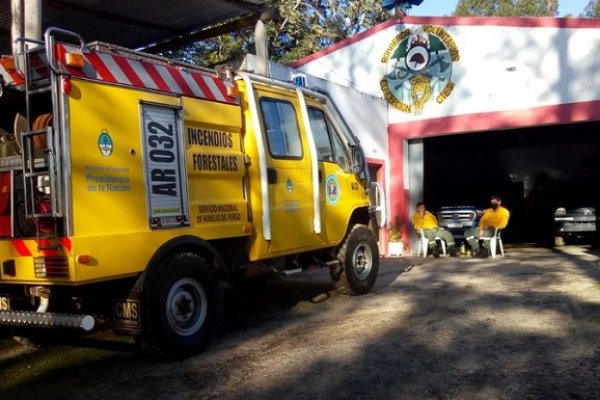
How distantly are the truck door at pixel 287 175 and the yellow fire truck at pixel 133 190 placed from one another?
0.07ft

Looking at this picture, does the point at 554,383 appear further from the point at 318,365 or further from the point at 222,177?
the point at 222,177

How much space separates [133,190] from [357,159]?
371cm

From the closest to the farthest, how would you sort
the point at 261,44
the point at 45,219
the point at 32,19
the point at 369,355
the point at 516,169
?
the point at 45,219 < the point at 369,355 < the point at 32,19 < the point at 261,44 < the point at 516,169

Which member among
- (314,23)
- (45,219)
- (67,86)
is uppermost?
(314,23)

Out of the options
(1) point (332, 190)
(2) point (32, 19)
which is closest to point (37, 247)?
(2) point (32, 19)

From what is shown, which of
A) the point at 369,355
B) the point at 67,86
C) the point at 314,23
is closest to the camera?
the point at 67,86

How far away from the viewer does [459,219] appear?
579 inches

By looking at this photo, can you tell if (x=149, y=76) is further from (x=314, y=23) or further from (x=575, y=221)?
(x=314, y=23)

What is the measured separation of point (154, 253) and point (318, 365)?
1.65 meters

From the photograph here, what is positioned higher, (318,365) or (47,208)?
(47,208)

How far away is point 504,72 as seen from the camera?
528 inches

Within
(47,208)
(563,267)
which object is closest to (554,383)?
(47,208)

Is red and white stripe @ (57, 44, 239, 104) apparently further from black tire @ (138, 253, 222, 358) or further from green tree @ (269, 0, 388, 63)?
green tree @ (269, 0, 388, 63)

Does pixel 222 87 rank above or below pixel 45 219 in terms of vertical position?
above
